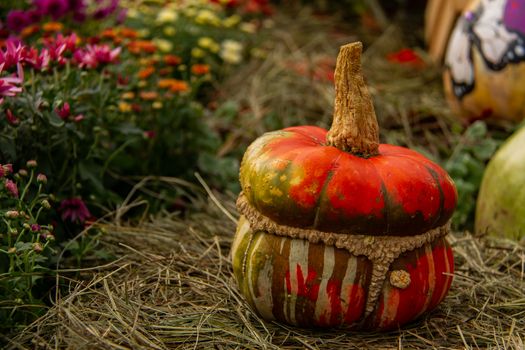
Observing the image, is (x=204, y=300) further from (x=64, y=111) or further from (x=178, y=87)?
(x=178, y=87)

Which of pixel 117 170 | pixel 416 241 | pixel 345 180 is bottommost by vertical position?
pixel 117 170

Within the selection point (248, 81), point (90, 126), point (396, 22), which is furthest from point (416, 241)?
point (396, 22)

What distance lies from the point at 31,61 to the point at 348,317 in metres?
1.30

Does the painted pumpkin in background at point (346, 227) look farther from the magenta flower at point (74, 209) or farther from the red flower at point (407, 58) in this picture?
the red flower at point (407, 58)

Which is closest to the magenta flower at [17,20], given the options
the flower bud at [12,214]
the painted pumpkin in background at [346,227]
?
the flower bud at [12,214]

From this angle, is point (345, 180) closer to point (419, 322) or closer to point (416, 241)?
point (416, 241)

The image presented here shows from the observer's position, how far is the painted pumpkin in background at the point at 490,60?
142 inches

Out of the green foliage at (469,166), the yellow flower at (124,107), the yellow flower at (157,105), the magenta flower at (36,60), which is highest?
the magenta flower at (36,60)

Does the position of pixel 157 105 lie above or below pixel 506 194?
above

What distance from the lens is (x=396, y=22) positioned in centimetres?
591

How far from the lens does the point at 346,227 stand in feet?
6.29

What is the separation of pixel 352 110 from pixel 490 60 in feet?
6.35

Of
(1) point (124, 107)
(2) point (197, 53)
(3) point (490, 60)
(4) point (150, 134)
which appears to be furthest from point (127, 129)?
(3) point (490, 60)

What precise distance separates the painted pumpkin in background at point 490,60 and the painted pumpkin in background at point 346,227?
5.94 ft
